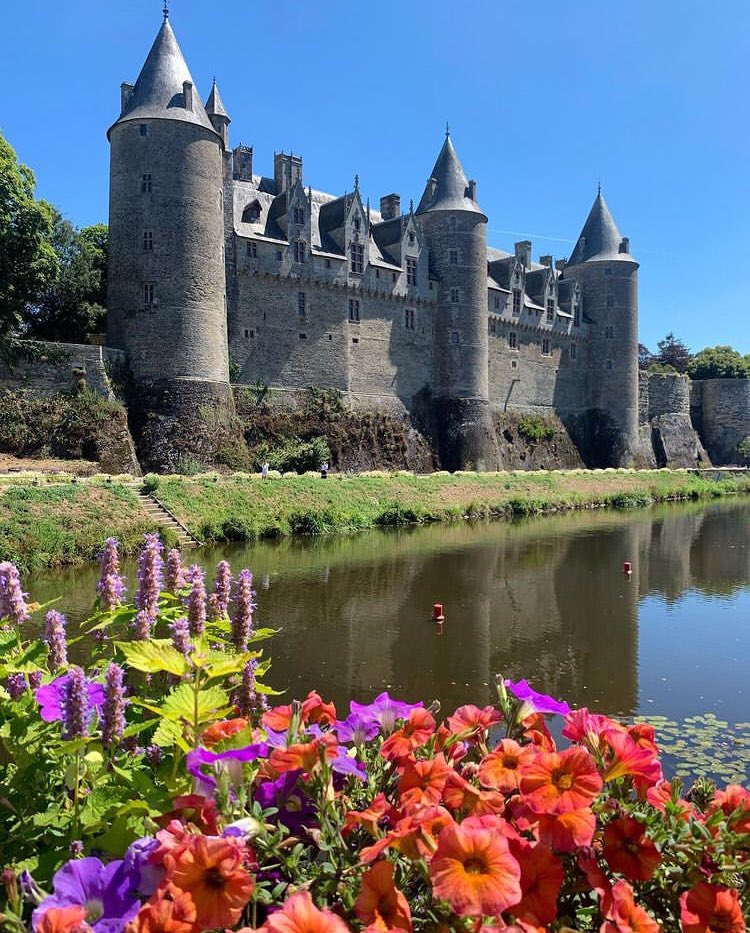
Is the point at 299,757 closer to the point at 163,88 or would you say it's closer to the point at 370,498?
the point at 370,498

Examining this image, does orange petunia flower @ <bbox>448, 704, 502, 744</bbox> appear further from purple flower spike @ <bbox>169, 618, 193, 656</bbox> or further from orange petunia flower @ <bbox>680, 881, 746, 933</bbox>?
purple flower spike @ <bbox>169, 618, 193, 656</bbox>

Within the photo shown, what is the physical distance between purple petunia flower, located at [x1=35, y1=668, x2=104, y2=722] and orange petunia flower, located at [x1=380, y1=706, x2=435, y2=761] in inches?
44.2

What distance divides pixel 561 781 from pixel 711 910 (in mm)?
491

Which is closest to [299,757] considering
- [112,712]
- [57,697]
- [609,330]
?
[112,712]

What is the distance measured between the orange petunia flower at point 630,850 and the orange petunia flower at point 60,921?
144cm

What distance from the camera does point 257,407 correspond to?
37719 millimetres

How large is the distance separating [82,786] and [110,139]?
3647cm

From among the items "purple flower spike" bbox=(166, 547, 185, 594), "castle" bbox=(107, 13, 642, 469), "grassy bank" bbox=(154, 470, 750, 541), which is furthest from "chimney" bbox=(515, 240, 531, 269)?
"purple flower spike" bbox=(166, 547, 185, 594)

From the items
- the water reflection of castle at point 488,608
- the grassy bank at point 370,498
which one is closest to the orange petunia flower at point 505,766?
the water reflection of castle at point 488,608

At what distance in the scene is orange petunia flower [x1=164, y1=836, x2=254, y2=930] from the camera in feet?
6.21

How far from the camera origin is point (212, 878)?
1948 mm

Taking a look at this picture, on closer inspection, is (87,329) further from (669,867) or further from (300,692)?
(669,867)

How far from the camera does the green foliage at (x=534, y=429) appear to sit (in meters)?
52.2

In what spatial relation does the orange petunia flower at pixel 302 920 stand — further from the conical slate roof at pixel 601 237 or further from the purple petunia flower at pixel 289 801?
the conical slate roof at pixel 601 237
